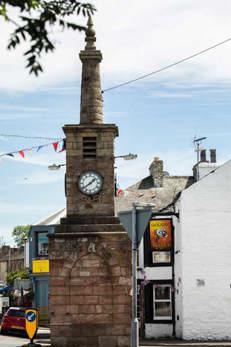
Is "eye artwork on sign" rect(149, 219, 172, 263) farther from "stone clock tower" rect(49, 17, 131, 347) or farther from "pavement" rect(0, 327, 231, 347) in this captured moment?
"stone clock tower" rect(49, 17, 131, 347)

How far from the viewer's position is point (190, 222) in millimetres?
31484

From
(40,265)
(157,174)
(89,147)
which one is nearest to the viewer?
(89,147)

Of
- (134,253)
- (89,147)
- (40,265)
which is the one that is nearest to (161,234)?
(89,147)

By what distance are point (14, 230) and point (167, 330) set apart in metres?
105

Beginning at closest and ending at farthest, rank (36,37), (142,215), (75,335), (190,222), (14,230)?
(36,37), (142,215), (75,335), (190,222), (14,230)

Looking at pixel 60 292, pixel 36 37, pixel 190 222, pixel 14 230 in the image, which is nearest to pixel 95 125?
pixel 60 292

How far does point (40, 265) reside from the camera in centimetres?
4394

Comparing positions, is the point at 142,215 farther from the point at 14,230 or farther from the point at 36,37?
the point at 14,230

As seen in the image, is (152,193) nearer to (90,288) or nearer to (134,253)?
(90,288)

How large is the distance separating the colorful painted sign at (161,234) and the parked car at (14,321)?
6.35 metres

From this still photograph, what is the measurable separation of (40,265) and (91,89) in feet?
69.8

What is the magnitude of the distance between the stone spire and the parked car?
11.2 metres

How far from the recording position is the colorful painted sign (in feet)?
108

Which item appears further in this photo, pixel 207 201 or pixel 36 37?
pixel 207 201
